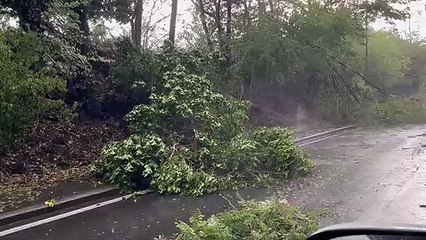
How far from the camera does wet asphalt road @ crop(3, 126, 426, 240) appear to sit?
627 centimetres

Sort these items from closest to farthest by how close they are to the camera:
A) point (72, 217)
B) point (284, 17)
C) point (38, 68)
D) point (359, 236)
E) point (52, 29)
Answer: point (359, 236) < point (72, 217) < point (38, 68) < point (52, 29) < point (284, 17)

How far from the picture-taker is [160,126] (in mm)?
10648

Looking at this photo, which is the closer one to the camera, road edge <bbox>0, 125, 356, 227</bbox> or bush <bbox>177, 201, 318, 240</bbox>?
bush <bbox>177, 201, 318, 240</bbox>

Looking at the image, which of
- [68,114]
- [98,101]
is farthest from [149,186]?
[98,101]

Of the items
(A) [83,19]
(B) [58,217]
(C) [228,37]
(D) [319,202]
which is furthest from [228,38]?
(B) [58,217]

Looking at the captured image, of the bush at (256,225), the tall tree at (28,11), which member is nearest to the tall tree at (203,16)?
the tall tree at (28,11)

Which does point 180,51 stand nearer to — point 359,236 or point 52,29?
→ point 52,29

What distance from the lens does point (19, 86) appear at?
8.38 metres

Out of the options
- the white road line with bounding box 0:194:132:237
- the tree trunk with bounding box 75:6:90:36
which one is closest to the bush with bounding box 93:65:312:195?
the white road line with bounding box 0:194:132:237

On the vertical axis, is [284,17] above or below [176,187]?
above

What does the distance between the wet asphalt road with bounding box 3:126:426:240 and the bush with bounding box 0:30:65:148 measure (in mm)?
2646

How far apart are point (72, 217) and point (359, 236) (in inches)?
236

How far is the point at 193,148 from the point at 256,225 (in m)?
5.00

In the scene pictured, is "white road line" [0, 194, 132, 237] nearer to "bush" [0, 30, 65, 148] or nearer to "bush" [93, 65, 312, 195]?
"bush" [93, 65, 312, 195]
